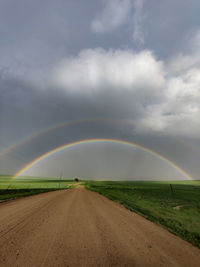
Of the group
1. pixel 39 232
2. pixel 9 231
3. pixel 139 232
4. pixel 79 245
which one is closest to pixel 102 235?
pixel 79 245

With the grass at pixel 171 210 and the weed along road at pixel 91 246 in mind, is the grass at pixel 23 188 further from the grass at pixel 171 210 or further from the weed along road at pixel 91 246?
the grass at pixel 171 210

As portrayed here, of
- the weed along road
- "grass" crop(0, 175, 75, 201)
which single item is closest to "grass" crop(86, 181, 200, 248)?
the weed along road

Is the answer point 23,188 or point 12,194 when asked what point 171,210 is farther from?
point 23,188

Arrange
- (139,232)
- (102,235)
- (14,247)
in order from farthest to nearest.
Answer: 1. (139,232)
2. (102,235)
3. (14,247)

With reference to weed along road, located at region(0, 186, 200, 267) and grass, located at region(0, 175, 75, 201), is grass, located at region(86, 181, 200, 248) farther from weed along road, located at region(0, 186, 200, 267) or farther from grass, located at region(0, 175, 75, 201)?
grass, located at region(0, 175, 75, 201)

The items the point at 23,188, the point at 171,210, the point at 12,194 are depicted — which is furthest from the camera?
the point at 23,188

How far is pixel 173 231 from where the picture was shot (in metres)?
7.04

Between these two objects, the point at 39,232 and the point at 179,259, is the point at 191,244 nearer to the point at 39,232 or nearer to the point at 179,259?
the point at 179,259

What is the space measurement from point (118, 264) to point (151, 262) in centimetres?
111

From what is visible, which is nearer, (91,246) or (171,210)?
(91,246)

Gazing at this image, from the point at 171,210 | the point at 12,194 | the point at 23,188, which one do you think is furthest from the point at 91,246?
the point at 23,188

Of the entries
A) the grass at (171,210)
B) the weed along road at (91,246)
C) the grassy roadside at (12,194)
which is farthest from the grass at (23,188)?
the grass at (171,210)

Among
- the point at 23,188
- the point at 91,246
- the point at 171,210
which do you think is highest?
the point at 91,246

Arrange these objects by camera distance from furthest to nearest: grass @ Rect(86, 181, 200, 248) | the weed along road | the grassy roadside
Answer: the grassy roadside → grass @ Rect(86, 181, 200, 248) → the weed along road
